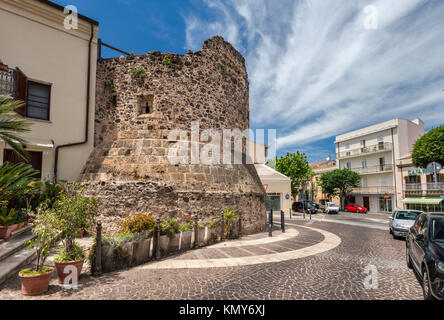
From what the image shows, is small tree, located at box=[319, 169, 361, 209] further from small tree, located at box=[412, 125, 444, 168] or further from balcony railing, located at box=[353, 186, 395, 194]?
small tree, located at box=[412, 125, 444, 168]

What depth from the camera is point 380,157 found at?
120ft

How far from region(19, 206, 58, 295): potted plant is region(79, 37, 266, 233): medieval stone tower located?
4357 mm

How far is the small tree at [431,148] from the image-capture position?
21.6 metres

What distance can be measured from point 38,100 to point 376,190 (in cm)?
4072

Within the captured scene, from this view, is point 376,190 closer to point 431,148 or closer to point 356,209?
point 356,209

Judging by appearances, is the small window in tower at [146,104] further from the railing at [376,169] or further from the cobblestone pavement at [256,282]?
the railing at [376,169]

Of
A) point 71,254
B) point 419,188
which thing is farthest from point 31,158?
point 419,188

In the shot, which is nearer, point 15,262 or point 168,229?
point 15,262

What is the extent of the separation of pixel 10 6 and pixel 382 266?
1585 cm

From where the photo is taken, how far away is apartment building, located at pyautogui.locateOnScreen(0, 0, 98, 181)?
9383 millimetres

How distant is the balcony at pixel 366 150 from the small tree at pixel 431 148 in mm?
12250

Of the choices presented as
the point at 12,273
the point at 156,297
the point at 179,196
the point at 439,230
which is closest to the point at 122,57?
the point at 179,196

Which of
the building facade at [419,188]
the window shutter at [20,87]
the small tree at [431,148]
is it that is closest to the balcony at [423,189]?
the building facade at [419,188]

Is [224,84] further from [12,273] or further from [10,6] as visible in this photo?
[12,273]
